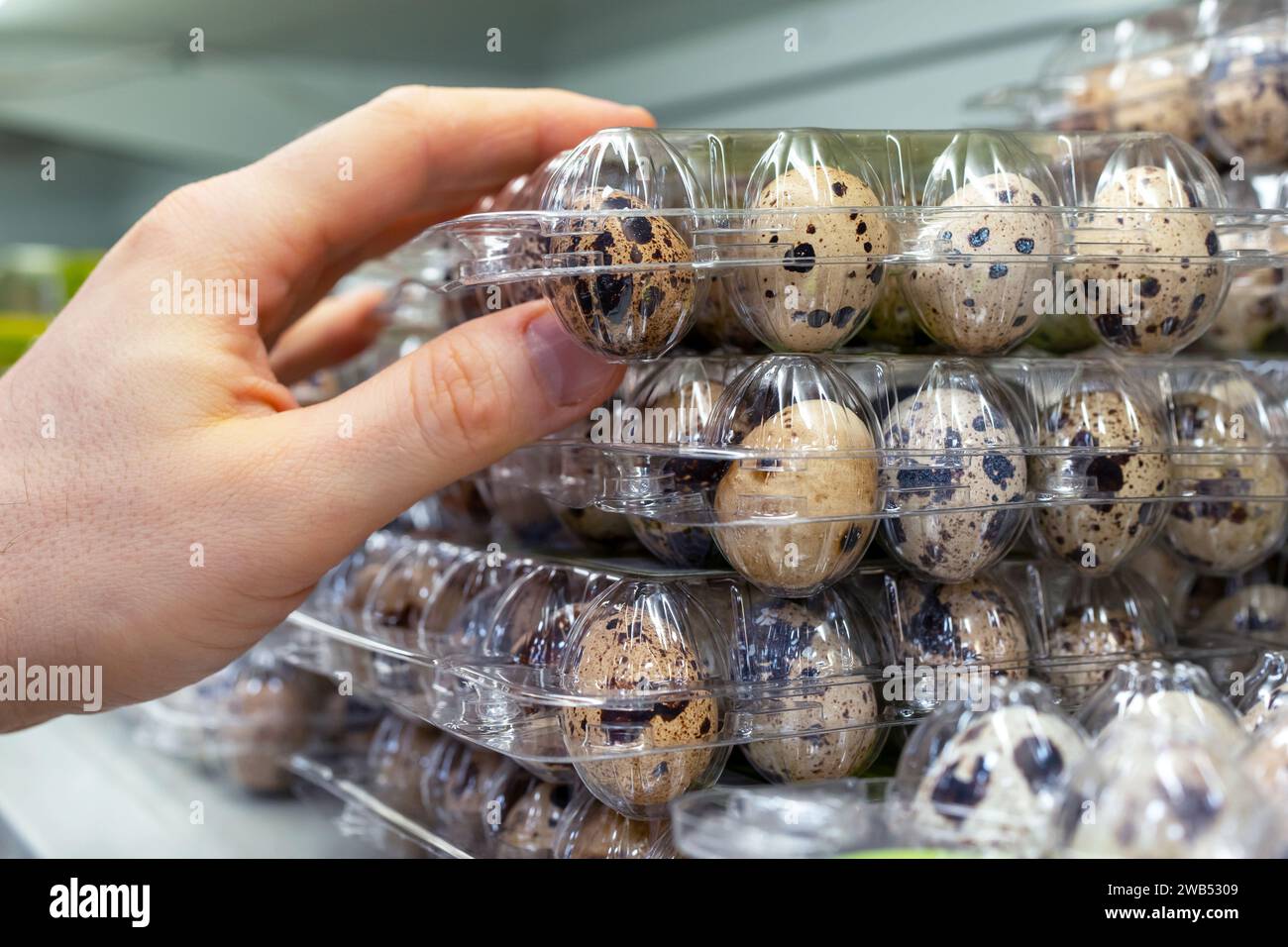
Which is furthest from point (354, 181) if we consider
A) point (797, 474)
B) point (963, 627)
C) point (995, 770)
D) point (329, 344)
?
point (995, 770)

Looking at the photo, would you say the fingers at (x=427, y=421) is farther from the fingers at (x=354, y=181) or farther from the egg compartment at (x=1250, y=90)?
the egg compartment at (x=1250, y=90)

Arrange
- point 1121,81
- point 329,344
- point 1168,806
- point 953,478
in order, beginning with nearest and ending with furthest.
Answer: point 1168,806 → point 953,478 → point 1121,81 → point 329,344

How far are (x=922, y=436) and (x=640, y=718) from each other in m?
0.28

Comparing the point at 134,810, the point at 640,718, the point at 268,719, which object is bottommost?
the point at 134,810

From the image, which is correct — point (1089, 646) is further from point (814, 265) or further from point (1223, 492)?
point (814, 265)

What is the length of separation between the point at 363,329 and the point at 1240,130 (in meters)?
1.04

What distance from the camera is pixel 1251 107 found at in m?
1.00

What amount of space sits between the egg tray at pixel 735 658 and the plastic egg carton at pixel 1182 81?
0.43 meters

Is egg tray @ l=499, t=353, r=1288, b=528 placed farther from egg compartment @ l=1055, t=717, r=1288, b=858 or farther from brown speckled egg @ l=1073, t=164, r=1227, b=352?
egg compartment @ l=1055, t=717, r=1288, b=858

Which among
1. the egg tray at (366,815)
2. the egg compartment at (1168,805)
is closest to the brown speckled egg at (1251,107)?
the egg compartment at (1168,805)

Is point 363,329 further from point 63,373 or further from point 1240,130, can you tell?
point 1240,130

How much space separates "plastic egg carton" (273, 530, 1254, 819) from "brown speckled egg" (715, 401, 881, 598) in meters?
0.06

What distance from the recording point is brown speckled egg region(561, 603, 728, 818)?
30.0 inches
